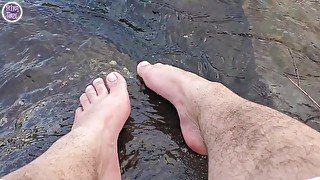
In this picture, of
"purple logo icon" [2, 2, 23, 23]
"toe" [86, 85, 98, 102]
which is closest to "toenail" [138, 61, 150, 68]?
"toe" [86, 85, 98, 102]

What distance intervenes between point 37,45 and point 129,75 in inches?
18.5

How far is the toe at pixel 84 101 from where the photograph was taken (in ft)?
8.22

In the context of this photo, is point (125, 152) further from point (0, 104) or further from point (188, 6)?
point (188, 6)

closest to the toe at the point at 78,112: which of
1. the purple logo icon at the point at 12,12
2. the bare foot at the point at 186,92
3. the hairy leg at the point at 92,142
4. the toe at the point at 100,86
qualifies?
the hairy leg at the point at 92,142

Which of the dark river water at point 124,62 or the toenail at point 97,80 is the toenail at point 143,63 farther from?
the toenail at point 97,80

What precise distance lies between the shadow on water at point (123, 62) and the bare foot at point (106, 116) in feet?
0.25

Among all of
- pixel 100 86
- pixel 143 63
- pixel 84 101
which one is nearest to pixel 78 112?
pixel 84 101

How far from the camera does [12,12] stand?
2.93 m

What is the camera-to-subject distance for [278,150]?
71.7 inches

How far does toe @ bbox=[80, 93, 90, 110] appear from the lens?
2504 millimetres

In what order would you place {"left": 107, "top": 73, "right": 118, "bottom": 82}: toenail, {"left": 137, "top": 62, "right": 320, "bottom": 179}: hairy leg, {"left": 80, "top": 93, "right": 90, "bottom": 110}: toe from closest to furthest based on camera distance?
{"left": 137, "top": 62, "right": 320, "bottom": 179}: hairy leg
{"left": 80, "top": 93, "right": 90, "bottom": 110}: toe
{"left": 107, "top": 73, "right": 118, "bottom": 82}: toenail

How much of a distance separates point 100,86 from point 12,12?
69 centimetres

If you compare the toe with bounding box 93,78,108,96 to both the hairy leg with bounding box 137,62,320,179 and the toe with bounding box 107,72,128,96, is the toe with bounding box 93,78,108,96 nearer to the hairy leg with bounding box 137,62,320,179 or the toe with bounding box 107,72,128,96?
the toe with bounding box 107,72,128,96

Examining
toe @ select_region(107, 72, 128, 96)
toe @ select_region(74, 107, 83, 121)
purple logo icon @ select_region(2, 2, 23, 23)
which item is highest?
purple logo icon @ select_region(2, 2, 23, 23)
